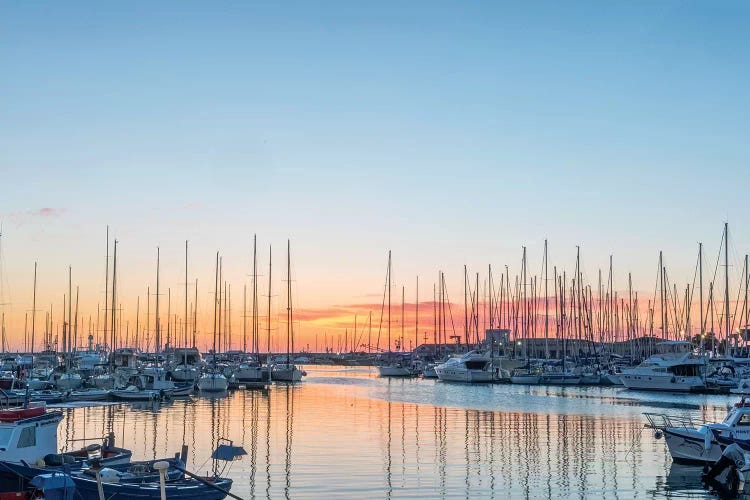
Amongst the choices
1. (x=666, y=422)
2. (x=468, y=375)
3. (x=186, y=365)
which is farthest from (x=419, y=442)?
(x=468, y=375)

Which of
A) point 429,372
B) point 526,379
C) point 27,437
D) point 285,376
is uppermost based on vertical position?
point 27,437

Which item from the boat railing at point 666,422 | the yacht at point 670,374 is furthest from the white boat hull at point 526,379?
the boat railing at point 666,422

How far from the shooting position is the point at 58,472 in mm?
26875

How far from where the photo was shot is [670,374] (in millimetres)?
103375

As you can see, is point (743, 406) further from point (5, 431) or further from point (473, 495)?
point (5, 431)

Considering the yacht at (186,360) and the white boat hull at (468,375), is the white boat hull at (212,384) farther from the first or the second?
the white boat hull at (468,375)

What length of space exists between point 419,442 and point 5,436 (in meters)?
26.4

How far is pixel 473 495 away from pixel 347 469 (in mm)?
8140

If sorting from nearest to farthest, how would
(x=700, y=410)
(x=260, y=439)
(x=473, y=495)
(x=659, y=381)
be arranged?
1. (x=473, y=495)
2. (x=260, y=439)
3. (x=700, y=410)
4. (x=659, y=381)

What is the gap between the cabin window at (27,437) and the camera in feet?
105

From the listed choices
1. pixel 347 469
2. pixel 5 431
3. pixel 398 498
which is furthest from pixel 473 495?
pixel 5 431

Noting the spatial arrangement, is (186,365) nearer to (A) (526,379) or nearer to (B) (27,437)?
(A) (526,379)

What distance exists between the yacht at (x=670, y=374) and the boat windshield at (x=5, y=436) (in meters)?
86.5

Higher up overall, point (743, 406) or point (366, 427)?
point (743, 406)
